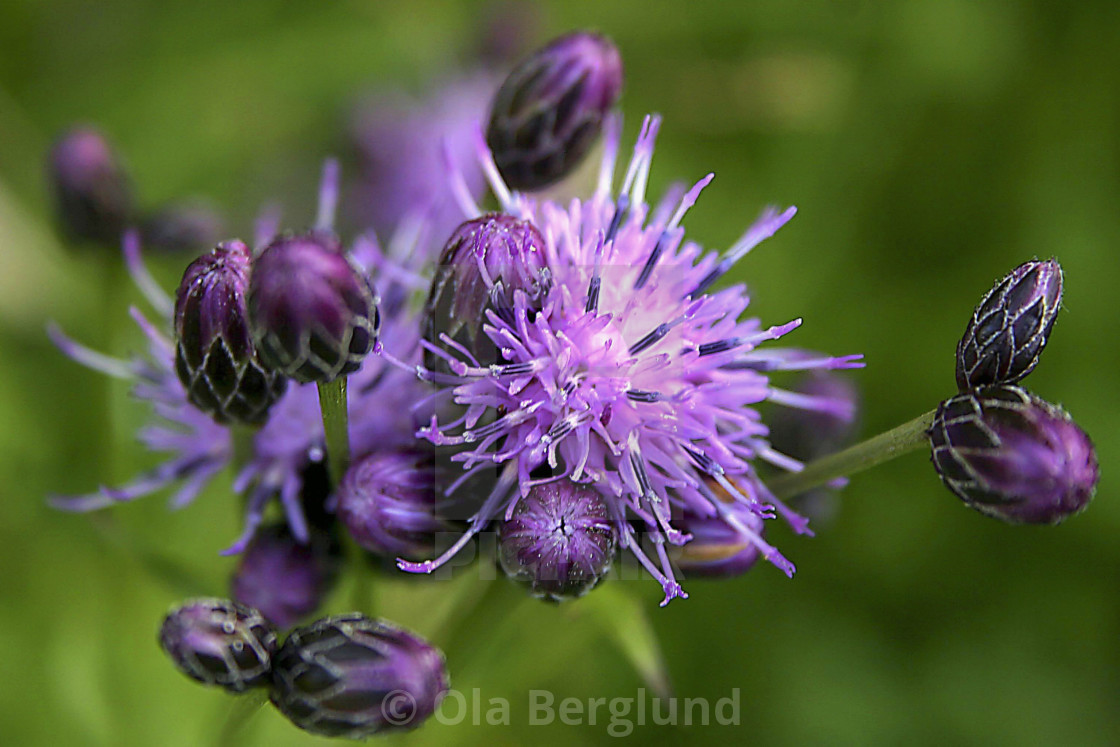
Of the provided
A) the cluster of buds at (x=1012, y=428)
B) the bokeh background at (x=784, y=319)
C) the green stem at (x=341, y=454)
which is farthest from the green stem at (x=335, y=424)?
the cluster of buds at (x=1012, y=428)

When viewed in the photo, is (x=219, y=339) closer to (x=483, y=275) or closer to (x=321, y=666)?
(x=483, y=275)

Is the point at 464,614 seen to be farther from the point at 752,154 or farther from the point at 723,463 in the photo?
the point at 752,154

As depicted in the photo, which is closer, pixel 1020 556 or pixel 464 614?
pixel 464 614

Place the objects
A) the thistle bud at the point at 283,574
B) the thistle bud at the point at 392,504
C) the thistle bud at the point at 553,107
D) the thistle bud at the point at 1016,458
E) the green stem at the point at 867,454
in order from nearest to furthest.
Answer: the thistle bud at the point at 1016,458 → the green stem at the point at 867,454 → the thistle bud at the point at 392,504 → the thistle bud at the point at 283,574 → the thistle bud at the point at 553,107

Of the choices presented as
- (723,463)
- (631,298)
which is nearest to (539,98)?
(631,298)

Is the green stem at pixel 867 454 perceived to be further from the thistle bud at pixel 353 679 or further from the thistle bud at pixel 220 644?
the thistle bud at pixel 220 644
